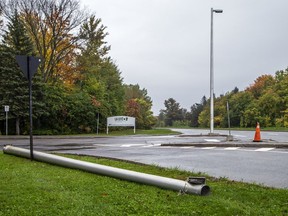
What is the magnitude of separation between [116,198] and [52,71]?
31561 millimetres

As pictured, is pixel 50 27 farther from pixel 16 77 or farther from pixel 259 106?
pixel 259 106

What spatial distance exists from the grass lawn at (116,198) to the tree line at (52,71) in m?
23.9

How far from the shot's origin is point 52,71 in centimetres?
3503

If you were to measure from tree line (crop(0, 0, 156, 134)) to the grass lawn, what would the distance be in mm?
23917

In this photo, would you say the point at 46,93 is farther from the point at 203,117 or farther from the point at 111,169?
the point at 203,117

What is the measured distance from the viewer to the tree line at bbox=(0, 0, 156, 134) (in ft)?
96.4

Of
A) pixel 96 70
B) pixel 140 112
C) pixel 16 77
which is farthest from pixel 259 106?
pixel 16 77

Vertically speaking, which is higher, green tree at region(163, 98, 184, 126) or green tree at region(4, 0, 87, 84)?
green tree at region(4, 0, 87, 84)

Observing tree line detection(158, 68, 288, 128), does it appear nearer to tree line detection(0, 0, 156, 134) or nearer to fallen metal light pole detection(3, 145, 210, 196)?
tree line detection(0, 0, 156, 134)

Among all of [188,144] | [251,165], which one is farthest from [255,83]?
[251,165]

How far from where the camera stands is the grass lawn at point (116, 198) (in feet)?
14.6

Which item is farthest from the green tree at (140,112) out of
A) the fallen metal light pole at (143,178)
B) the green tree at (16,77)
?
the fallen metal light pole at (143,178)

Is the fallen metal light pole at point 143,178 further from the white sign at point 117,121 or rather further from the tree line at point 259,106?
the tree line at point 259,106

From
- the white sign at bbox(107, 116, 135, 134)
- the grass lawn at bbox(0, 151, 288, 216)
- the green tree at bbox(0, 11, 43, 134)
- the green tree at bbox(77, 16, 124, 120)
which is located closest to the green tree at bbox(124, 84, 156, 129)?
the green tree at bbox(77, 16, 124, 120)
